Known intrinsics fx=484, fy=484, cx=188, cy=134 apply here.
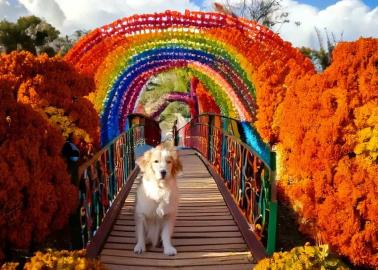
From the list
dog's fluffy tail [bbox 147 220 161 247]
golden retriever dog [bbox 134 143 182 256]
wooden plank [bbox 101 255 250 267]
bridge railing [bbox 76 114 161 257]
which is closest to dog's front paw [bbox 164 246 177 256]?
golden retriever dog [bbox 134 143 182 256]

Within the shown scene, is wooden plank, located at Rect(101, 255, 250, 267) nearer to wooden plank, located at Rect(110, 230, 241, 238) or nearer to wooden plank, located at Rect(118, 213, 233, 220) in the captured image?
wooden plank, located at Rect(110, 230, 241, 238)

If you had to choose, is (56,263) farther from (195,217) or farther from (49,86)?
(49,86)

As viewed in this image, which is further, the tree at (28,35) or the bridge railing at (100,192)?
the tree at (28,35)

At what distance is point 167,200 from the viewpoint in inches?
196

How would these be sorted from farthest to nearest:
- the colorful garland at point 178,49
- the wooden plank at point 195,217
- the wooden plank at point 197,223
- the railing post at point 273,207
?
the colorful garland at point 178,49
the wooden plank at point 195,217
the wooden plank at point 197,223
the railing post at point 273,207

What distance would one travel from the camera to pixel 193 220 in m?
6.50

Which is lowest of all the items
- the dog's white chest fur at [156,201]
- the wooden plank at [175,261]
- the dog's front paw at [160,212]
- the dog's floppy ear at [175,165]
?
the wooden plank at [175,261]

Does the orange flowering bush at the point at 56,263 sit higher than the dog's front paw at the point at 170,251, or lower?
higher

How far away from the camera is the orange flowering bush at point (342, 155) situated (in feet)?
19.5

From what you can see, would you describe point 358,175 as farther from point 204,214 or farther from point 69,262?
point 69,262

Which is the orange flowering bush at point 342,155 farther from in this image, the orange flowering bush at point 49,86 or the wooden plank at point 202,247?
the orange flowering bush at point 49,86

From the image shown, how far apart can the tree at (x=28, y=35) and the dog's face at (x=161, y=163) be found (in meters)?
19.2

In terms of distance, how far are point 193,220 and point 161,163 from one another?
181 centimetres

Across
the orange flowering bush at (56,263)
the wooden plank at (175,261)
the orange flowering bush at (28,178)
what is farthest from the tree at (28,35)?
the orange flowering bush at (56,263)
